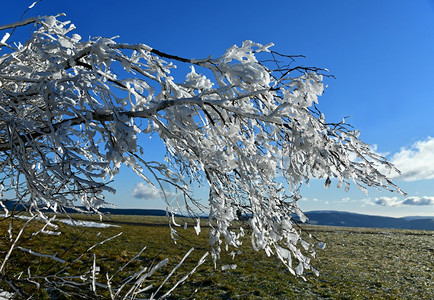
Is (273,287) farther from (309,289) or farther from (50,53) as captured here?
(50,53)

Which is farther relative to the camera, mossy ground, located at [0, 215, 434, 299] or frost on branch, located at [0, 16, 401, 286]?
mossy ground, located at [0, 215, 434, 299]

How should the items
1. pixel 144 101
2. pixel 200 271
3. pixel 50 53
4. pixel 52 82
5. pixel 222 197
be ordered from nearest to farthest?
pixel 52 82 < pixel 144 101 < pixel 222 197 < pixel 50 53 < pixel 200 271

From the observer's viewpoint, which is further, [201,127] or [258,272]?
[258,272]

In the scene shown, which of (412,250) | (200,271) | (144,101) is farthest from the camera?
(412,250)

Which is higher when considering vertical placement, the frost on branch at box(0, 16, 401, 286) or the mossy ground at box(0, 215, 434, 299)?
the frost on branch at box(0, 16, 401, 286)

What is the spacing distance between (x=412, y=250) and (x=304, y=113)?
2665 centimetres

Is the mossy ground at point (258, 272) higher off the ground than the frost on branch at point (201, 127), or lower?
lower

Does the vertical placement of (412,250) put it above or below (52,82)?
below

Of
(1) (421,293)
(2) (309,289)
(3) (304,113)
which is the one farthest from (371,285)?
(3) (304,113)

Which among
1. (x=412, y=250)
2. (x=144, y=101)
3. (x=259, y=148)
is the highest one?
(x=144, y=101)

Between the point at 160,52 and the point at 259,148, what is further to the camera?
the point at 259,148

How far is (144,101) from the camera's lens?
3.17 m

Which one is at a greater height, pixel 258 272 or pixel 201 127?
pixel 201 127

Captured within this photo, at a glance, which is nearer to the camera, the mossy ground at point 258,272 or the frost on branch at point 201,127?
the frost on branch at point 201,127
